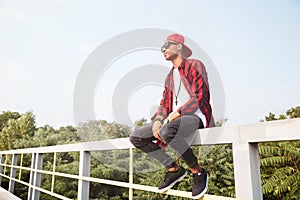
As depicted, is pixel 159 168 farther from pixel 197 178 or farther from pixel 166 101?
pixel 197 178

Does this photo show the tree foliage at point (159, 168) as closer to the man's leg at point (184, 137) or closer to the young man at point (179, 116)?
the young man at point (179, 116)

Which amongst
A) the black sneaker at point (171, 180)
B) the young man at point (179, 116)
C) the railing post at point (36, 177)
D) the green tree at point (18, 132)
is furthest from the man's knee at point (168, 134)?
the green tree at point (18, 132)

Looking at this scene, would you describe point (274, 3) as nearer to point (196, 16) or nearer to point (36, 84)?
point (196, 16)

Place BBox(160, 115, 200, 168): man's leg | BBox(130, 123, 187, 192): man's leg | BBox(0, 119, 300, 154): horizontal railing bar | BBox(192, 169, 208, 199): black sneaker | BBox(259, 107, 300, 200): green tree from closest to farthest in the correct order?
BBox(0, 119, 300, 154): horizontal railing bar, BBox(192, 169, 208, 199): black sneaker, BBox(160, 115, 200, 168): man's leg, BBox(130, 123, 187, 192): man's leg, BBox(259, 107, 300, 200): green tree

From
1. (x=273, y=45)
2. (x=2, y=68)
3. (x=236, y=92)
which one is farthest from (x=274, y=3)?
(x=2, y=68)

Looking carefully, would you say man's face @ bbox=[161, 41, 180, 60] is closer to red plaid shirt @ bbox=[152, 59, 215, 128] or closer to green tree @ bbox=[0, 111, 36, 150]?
red plaid shirt @ bbox=[152, 59, 215, 128]

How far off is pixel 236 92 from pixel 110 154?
2.58 m

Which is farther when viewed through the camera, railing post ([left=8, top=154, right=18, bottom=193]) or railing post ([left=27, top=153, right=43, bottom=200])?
railing post ([left=8, top=154, right=18, bottom=193])

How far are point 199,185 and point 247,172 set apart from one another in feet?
0.87

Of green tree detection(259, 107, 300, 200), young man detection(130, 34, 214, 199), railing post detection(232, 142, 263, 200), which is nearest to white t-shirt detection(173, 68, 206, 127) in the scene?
young man detection(130, 34, 214, 199)

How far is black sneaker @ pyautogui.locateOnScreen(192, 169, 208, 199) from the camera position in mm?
1151

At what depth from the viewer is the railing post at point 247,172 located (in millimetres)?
969

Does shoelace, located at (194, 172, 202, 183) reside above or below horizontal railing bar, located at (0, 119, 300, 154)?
below

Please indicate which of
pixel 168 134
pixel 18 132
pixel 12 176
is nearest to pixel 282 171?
pixel 168 134
